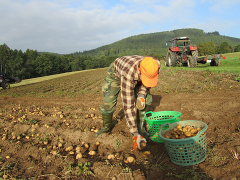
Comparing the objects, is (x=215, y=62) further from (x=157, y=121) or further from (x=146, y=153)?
(x=146, y=153)

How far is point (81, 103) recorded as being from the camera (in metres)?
5.61

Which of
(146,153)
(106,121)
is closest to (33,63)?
(106,121)

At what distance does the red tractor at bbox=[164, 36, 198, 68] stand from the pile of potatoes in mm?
8713

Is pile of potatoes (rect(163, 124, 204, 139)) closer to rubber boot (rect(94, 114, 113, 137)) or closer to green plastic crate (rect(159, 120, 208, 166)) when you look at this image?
Answer: green plastic crate (rect(159, 120, 208, 166))

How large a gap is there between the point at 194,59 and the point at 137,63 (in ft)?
29.6

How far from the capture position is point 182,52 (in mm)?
11234

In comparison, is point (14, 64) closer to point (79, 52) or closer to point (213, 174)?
point (213, 174)

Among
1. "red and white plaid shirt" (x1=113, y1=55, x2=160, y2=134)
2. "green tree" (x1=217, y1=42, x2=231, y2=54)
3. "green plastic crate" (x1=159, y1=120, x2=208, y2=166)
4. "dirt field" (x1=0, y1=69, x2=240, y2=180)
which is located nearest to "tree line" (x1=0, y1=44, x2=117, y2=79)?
"dirt field" (x1=0, y1=69, x2=240, y2=180)

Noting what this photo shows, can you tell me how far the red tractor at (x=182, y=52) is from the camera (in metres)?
10.5

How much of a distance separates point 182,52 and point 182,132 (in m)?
10.1

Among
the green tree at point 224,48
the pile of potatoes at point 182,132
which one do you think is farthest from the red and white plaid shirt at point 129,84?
the green tree at point 224,48

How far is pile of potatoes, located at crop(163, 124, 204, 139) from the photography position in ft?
6.85

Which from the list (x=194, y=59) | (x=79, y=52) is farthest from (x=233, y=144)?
(x=79, y=52)

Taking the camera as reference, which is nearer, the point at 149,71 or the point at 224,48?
the point at 149,71
